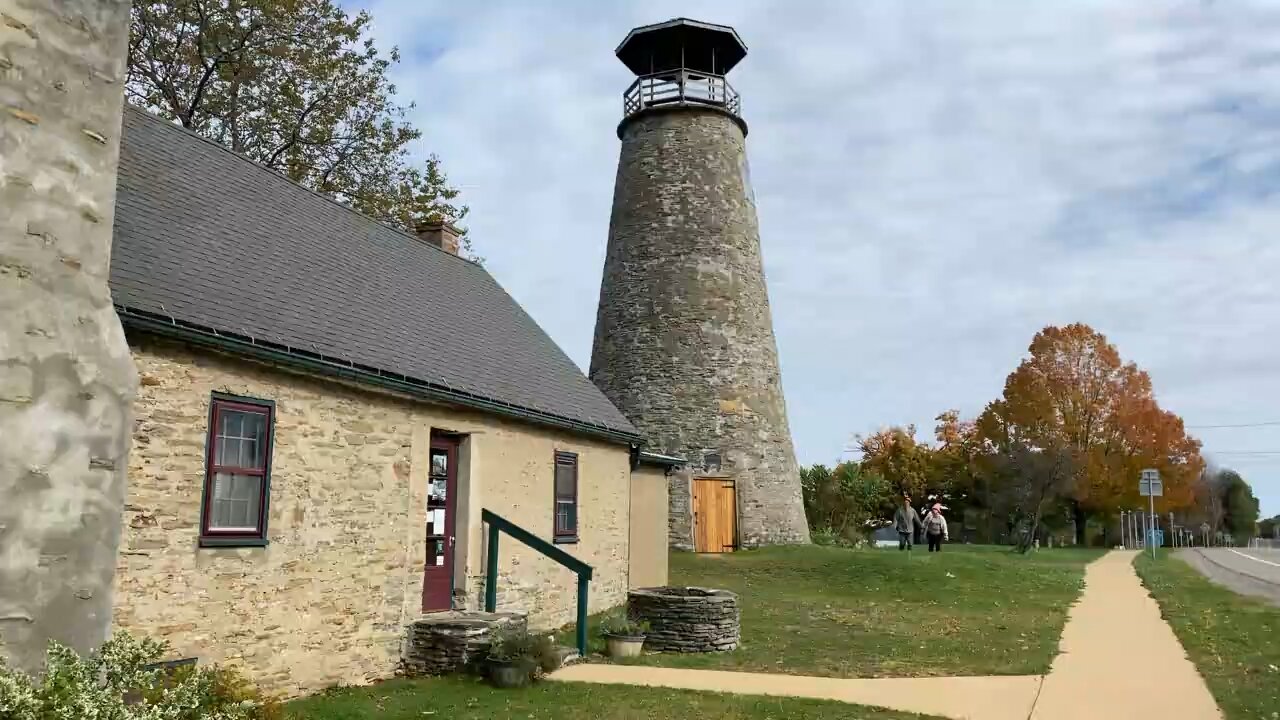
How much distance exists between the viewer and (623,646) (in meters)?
12.9

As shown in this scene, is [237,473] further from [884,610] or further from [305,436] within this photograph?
[884,610]

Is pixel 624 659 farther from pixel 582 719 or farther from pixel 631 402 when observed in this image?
pixel 631 402

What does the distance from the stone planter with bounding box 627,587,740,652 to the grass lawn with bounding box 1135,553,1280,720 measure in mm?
5727

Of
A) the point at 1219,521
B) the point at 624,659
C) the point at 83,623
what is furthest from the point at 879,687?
the point at 1219,521

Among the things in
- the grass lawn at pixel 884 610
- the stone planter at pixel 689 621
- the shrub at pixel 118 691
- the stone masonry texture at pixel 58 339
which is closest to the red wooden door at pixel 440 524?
the grass lawn at pixel 884 610

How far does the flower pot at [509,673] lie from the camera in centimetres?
1052

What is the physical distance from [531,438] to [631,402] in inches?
601

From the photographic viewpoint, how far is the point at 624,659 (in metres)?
12.7

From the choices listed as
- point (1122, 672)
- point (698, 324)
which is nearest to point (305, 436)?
point (1122, 672)

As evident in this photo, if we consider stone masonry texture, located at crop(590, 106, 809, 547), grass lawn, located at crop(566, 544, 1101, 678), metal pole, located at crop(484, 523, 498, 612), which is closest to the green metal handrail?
metal pole, located at crop(484, 523, 498, 612)

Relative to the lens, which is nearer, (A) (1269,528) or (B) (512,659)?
(B) (512,659)

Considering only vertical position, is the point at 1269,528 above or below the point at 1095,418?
below

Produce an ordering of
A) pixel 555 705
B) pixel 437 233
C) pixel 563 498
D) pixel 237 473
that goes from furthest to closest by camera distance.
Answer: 1. pixel 437 233
2. pixel 563 498
3. pixel 555 705
4. pixel 237 473

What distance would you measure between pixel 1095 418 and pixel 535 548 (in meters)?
43.2
